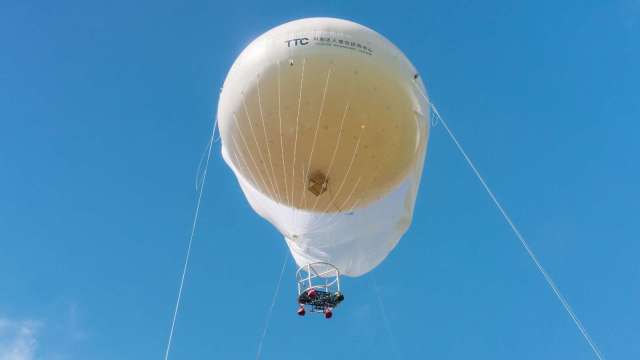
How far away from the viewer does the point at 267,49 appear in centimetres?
1716

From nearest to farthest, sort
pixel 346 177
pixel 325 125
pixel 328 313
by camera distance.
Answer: pixel 325 125 < pixel 328 313 < pixel 346 177

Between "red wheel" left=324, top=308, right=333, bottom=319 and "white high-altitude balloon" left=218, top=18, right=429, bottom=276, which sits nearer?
"white high-altitude balloon" left=218, top=18, right=429, bottom=276

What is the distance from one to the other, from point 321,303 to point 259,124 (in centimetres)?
503

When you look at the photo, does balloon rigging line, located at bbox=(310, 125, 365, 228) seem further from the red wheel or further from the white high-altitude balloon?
the red wheel

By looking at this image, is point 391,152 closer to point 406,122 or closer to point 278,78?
point 406,122

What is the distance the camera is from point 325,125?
16.8 meters

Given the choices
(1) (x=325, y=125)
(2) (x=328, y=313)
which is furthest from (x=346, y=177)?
(2) (x=328, y=313)

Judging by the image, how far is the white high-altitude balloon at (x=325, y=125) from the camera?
54.5 ft

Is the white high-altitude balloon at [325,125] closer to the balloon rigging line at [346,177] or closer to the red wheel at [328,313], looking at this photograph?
the balloon rigging line at [346,177]

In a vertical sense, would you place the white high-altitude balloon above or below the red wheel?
above

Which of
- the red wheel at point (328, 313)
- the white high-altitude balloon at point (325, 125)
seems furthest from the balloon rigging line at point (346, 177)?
the red wheel at point (328, 313)

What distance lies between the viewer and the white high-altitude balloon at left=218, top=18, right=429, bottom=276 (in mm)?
16609

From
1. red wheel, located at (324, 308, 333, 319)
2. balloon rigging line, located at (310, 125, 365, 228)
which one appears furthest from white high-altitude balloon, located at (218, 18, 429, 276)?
red wheel, located at (324, 308, 333, 319)

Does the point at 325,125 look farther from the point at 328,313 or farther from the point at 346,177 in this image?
the point at 328,313
